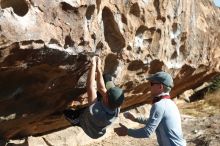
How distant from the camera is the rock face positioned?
16.4 feet

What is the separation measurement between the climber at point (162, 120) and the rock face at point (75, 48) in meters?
0.98

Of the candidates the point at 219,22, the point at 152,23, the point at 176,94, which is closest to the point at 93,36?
the point at 152,23

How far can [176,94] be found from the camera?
11.5 m

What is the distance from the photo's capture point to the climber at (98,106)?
5.55 meters

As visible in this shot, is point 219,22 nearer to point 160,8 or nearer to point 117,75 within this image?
point 160,8

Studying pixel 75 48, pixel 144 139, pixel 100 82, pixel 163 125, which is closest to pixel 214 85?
pixel 144 139

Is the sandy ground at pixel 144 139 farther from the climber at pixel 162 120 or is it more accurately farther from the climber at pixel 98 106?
the climber at pixel 162 120

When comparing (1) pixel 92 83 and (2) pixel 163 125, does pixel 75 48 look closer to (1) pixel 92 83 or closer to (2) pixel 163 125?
(1) pixel 92 83

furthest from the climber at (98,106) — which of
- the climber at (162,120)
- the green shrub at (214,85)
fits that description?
the green shrub at (214,85)

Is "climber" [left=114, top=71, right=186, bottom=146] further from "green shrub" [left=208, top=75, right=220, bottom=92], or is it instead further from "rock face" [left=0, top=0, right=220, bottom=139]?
"green shrub" [left=208, top=75, right=220, bottom=92]

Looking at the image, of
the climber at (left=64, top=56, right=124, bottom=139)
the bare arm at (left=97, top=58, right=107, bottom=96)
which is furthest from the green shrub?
the bare arm at (left=97, top=58, right=107, bottom=96)

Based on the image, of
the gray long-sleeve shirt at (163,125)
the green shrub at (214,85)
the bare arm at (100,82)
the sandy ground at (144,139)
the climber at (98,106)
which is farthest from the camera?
the green shrub at (214,85)

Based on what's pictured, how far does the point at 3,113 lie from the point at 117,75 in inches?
69.3

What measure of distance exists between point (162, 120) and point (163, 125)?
51mm
